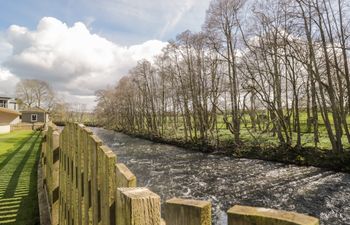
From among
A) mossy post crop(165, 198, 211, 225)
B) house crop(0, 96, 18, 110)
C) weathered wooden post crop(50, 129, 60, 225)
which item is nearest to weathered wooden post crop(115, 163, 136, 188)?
mossy post crop(165, 198, 211, 225)

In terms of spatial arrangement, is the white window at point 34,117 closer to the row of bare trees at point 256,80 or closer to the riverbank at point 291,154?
the row of bare trees at point 256,80

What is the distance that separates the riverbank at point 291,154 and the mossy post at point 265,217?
551 inches

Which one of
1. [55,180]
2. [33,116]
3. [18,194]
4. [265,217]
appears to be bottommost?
[18,194]

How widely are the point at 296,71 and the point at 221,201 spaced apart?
13992 mm

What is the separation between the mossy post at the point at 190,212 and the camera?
0.71 meters

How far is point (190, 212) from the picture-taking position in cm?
73

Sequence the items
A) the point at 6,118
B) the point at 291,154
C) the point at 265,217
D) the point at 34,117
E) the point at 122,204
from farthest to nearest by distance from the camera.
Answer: the point at 34,117 → the point at 6,118 → the point at 291,154 → the point at 122,204 → the point at 265,217

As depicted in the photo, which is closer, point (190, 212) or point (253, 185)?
point (190, 212)

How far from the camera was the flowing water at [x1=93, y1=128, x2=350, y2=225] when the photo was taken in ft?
26.6

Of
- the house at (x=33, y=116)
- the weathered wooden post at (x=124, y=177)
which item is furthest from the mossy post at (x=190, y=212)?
the house at (x=33, y=116)

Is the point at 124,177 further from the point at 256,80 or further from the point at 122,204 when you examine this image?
the point at 256,80

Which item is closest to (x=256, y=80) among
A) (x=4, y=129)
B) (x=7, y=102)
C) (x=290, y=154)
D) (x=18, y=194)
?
(x=290, y=154)

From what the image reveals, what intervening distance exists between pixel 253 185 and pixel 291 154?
6.07m

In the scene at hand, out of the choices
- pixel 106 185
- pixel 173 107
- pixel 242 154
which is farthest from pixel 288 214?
pixel 173 107
